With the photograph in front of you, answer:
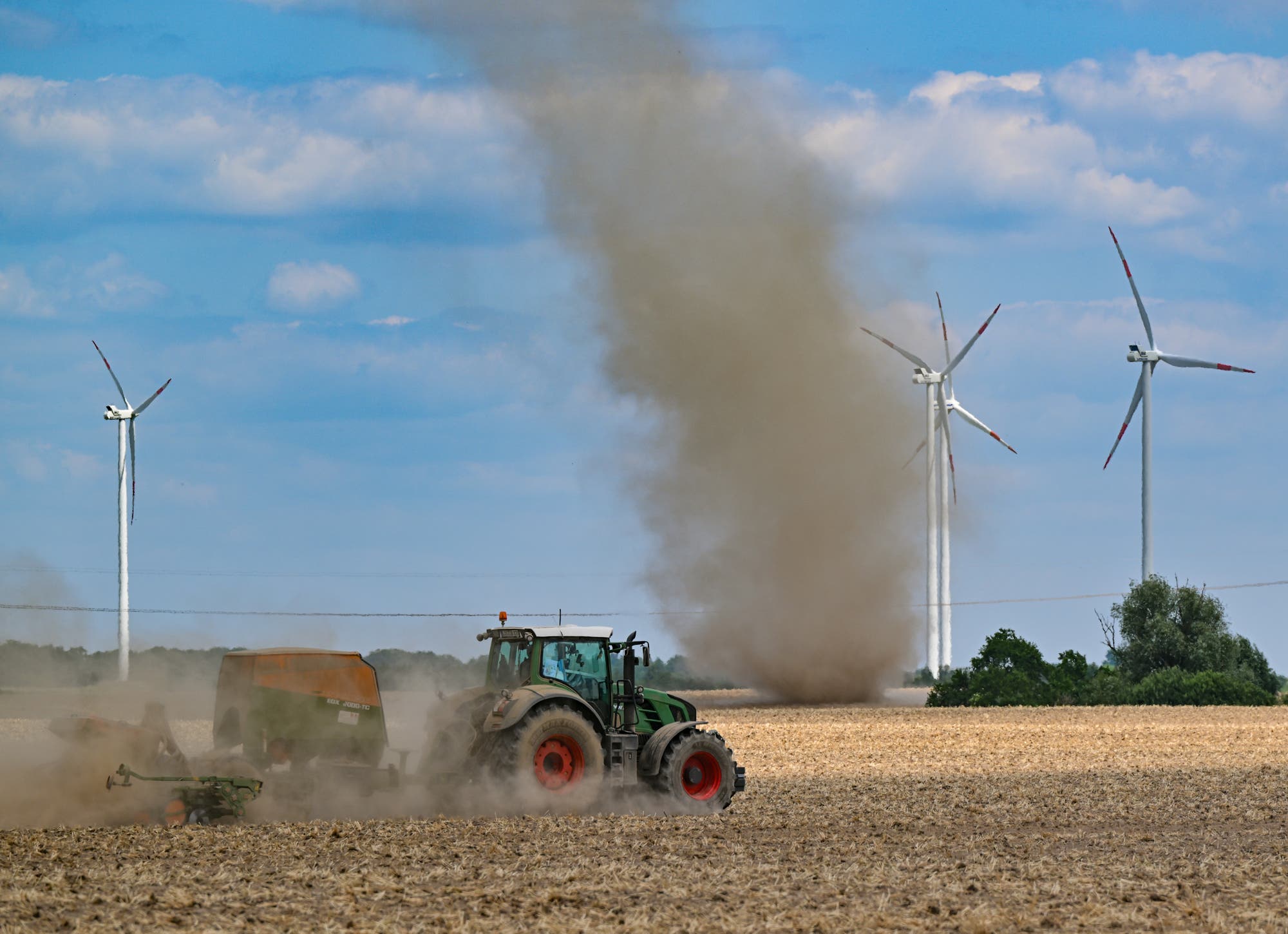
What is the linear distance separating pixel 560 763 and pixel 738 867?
204 inches

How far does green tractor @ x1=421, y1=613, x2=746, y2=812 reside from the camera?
22906 mm

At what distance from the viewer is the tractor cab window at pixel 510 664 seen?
959 inches

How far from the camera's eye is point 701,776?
81.0 ft

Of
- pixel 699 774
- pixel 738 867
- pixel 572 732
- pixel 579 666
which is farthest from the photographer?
pixel 699 774

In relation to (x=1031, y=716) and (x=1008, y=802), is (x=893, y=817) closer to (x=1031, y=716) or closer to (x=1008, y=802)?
(x=1008, y=802)

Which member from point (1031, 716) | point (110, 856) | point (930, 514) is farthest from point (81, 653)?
point (930, 514)

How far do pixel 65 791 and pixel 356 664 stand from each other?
15.0 feet

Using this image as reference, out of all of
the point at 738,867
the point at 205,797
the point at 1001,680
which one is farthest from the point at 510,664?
the point at 1001,680

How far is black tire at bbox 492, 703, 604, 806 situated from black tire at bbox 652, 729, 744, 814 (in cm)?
112

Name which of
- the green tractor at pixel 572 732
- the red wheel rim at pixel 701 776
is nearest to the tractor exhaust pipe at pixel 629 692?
the green tractor at pixel 572 732

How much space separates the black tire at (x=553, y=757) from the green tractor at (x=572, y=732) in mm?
14

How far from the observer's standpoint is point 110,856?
62.1 ft

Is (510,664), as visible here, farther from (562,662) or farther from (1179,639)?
(1179,639)

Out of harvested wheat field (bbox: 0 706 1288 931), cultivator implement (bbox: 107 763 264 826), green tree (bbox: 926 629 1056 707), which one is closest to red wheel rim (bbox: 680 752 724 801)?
harvested wheat field (bbox: 0 706 1288 931)
